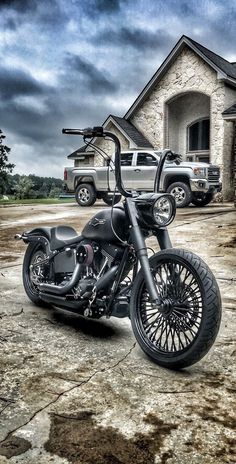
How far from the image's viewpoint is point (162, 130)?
78.0 feet

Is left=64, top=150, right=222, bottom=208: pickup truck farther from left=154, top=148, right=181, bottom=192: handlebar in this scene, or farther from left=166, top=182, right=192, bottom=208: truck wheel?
left=154, top=148, right=181, bottom=192: handlebar

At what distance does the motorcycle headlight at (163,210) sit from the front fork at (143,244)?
0.52ft

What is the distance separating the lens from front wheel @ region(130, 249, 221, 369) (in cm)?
298

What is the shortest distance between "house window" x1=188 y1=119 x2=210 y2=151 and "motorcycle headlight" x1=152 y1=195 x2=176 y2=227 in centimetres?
2178

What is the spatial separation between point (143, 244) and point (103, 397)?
1.11 m

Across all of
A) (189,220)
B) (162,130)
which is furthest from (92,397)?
(162,130)

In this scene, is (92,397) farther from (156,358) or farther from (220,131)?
(220,131)

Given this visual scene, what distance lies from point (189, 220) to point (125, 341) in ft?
28.5

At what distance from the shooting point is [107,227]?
12.1ft

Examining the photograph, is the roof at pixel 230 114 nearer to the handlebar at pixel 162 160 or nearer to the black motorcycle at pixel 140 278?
the handlebar at pixel 162 160

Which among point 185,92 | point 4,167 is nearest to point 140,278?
point 185,92

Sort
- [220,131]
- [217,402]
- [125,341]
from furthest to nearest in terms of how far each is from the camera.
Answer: [220,131]
[125,341]
[217,402]

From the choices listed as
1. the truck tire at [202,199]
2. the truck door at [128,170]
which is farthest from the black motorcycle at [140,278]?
the truck door at [128,170]

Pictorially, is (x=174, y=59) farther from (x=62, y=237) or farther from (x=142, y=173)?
(x=62, y=237)
